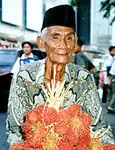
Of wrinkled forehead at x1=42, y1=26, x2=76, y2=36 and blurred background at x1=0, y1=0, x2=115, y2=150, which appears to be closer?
wrinkled forehead at x1=42, y1=26, x2=76, y2=36

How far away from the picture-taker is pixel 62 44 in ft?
6.18

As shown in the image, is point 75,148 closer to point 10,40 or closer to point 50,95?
point 50,95

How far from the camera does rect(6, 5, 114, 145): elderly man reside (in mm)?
1876

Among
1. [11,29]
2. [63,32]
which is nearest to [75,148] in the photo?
[63,32]

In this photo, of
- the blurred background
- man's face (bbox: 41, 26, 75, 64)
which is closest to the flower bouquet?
man's face (bbox: 41, 26, 75, 64)

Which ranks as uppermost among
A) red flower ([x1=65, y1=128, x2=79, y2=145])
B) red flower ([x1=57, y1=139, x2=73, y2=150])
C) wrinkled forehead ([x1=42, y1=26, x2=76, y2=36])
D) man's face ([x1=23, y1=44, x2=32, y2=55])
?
wrinkled forehead ([x1=42, y1=26, x2=76, y2=36])

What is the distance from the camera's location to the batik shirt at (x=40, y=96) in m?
1.89

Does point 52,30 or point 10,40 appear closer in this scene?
point 52,30

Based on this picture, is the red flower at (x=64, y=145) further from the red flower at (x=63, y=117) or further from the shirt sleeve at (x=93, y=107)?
the shirt sleeve at (x=93, y=107)

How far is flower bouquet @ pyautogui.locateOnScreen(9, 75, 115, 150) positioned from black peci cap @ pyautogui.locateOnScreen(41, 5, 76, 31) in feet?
1.47

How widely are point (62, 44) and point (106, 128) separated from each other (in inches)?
18.3

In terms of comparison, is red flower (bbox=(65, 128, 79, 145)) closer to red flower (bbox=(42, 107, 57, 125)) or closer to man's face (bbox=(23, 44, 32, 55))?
red flower (bbox=(42, 107, 57, 125))

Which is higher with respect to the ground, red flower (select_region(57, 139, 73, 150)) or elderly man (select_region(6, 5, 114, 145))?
elderly man (select_region(6, 5, 114, 145))

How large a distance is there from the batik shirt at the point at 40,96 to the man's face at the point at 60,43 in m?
0.17
